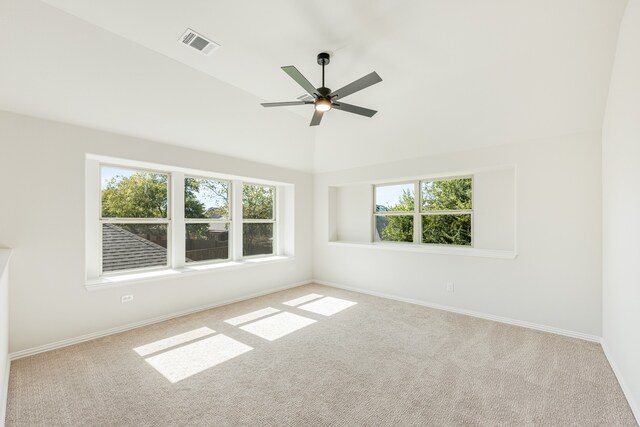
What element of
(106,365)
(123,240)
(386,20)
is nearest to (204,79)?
(386,20)

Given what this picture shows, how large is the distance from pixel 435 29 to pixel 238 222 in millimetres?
4127

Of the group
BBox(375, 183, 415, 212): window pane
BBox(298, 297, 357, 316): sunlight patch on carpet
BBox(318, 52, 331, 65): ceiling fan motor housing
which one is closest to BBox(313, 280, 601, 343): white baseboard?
BBox(298, 297, 357, 316): sunlight patch on carpet

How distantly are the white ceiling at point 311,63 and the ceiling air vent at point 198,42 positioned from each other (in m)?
0.06

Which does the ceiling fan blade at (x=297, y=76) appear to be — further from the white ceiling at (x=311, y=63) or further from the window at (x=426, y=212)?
the window at (x=426, y=212)

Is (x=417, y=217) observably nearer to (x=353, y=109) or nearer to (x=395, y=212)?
(x=395, y=212)

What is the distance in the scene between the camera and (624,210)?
7.67ft

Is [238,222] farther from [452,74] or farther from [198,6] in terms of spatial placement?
[452,74]

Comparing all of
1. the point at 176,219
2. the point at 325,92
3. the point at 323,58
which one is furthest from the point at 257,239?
the point at 323,58

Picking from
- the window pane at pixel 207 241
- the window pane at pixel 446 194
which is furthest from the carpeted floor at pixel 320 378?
the window pane at pixel 446 194

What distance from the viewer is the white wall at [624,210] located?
2045mm

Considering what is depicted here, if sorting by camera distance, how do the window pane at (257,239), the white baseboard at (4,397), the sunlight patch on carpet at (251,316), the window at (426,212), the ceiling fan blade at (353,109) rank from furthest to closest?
the window pane at (257,239), the window at (426,212), the sunlight patch on carpet at (251,316), the ceiling fan blade at (353,109), the white baseboard at (4,397)

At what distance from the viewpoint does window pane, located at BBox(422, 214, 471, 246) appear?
464 cm

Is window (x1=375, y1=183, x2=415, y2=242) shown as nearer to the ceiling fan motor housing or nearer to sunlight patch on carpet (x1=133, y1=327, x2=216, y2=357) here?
the ceiling fan motor housing

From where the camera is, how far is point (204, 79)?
3.27 m
